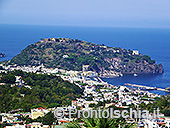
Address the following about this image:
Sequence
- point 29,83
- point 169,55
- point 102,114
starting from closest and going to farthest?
1. point 102,114
2. point 29,83
3. point 169,55

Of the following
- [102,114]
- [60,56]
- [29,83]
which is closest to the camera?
[102,114]

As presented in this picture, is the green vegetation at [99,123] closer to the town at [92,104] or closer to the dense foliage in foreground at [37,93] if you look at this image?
the town at [92,104]

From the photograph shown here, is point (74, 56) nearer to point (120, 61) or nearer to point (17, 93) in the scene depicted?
point (120, 61)

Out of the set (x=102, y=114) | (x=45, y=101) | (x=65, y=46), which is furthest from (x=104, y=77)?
(x=102, y=114)

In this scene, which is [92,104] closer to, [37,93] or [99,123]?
[37,93]

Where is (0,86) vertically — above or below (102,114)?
below

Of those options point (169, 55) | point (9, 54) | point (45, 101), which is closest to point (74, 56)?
point (9, 54)

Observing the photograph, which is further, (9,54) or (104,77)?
(9,54)
